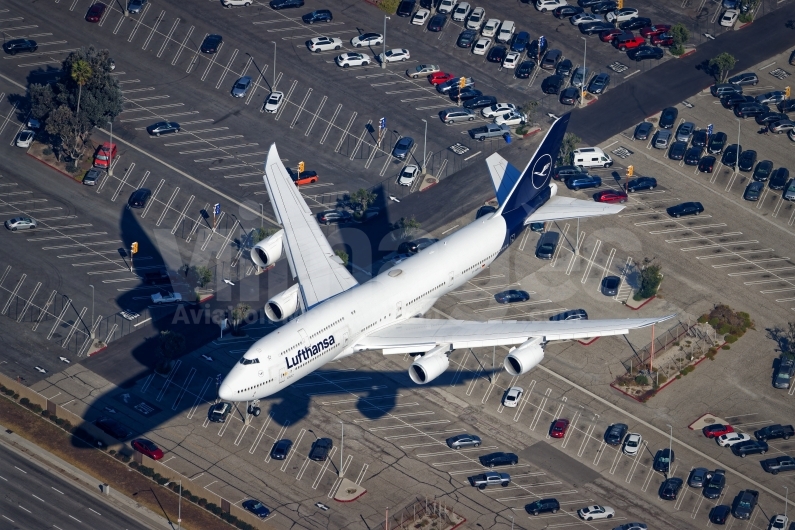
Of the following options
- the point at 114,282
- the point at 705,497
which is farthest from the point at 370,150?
the point at 705,497

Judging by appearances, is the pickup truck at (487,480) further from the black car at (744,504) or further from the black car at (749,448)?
the black car at (749,448)

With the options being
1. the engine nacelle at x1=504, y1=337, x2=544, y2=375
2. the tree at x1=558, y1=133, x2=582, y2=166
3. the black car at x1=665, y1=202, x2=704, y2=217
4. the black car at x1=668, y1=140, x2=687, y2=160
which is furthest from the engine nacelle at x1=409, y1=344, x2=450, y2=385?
the black car at x1=668, y1=140, x2=687, y2=160

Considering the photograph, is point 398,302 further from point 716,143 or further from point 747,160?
point 747,160

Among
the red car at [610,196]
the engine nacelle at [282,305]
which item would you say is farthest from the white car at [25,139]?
the red car at [610,196]

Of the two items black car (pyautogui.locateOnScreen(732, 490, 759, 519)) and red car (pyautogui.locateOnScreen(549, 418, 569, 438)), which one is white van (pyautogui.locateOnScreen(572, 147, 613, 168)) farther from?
black car (pyautogui.locateOnScreen(732, 490, 759, 519))

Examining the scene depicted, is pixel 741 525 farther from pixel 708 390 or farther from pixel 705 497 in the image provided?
pixel 708 390
